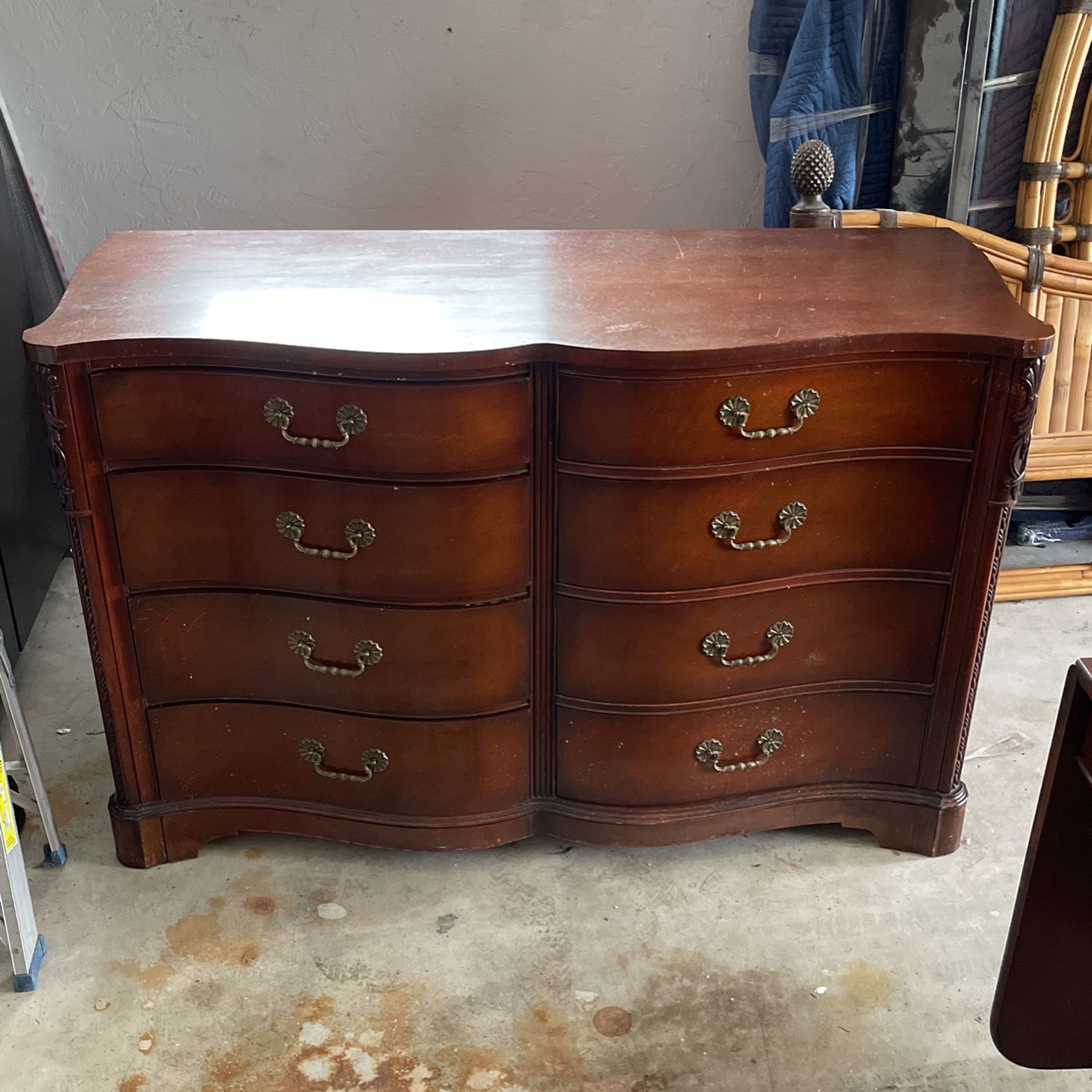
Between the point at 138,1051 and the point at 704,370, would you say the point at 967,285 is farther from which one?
the point at 138,1051

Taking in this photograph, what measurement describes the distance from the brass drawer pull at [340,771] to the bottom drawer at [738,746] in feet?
0.88

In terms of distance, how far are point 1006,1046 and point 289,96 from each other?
207 cm

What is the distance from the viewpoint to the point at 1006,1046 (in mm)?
1314

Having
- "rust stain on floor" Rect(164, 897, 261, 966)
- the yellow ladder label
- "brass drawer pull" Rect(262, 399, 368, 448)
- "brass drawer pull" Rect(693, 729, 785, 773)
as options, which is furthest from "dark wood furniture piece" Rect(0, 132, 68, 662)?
"brass drawer pull" Rect(693, 729, 785, 773)

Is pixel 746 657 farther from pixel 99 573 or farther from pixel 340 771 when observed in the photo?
pixel 99 573

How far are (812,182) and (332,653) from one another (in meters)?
1.10

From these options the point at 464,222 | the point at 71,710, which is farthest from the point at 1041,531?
the point at 71,710

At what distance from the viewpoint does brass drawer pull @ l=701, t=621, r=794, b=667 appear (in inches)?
64.7

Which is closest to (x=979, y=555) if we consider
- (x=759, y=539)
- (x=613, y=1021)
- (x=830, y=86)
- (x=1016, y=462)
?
(x=1016, y=462)

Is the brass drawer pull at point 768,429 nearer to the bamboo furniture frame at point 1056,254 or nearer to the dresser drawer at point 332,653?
the dresser drawer at point 332,653

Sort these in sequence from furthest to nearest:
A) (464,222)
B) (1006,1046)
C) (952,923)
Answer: (464,222)
(952,923)
(1006,1046)

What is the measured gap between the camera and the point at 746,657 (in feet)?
5.49

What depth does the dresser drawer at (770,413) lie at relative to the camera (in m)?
1.47

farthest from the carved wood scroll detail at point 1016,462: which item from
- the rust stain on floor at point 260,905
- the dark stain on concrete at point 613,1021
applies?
the rust stain on floor at point 260,905
